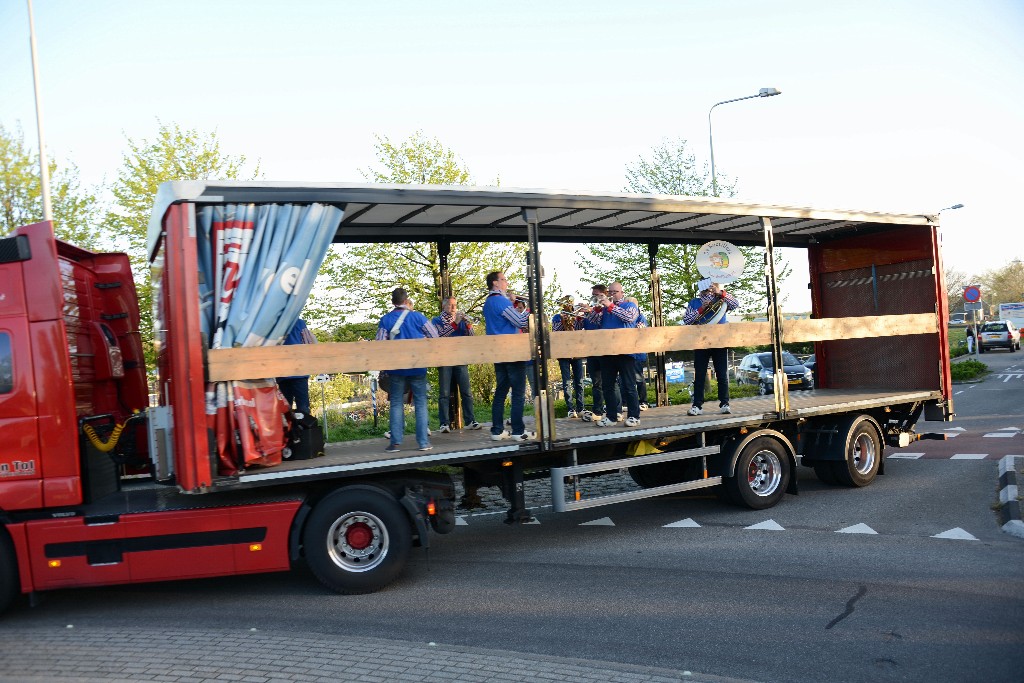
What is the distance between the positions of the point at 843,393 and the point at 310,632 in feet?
27.7

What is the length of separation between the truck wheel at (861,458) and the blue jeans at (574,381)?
3242mm

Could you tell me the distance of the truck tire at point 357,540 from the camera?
665 centimetres

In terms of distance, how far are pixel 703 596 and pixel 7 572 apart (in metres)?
5.27

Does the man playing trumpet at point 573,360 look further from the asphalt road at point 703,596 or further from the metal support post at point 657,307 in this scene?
the asphalt road at point 703,596

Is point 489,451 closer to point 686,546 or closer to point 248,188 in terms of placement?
point 686,546

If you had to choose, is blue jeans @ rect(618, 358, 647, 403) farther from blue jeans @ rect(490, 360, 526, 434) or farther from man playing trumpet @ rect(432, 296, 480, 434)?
man playing trumpet @ rect(432, 296, 480, 434)

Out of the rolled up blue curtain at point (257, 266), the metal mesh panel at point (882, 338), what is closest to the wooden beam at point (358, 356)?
the rolled up blue curtain at point (257, 266)

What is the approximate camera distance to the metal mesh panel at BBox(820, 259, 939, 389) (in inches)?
445

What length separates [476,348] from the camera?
24.3 ft

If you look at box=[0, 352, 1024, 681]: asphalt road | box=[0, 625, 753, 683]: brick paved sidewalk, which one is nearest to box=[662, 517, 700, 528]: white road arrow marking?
box=[0, 352, 1024, 681]: asphalt road

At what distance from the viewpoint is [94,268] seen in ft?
25.5

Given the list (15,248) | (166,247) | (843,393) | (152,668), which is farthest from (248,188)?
(843,393)

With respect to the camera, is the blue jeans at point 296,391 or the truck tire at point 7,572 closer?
the truck tire at point 7,572

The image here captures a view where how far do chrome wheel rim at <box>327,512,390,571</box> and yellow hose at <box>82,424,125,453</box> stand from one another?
2048mm
